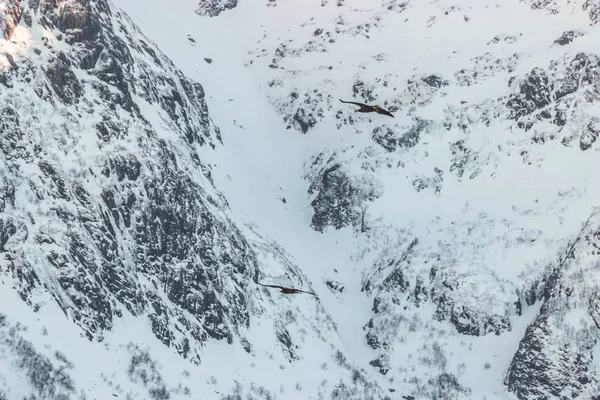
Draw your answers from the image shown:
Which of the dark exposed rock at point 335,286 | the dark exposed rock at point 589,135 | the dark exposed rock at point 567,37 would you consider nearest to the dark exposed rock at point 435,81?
the dark exposed rock at point 567,37

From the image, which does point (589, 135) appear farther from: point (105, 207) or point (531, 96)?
Answer: point (105, 207)

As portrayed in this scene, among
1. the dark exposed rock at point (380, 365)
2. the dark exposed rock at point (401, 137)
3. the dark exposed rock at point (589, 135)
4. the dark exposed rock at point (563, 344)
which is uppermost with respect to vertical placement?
the dark exposed rock at point (589, 135)

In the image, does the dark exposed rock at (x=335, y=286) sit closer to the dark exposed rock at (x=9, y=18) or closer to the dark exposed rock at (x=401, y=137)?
the dark exposed rock at (x=401, y=137)

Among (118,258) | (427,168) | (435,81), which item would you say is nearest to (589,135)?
(427,168)

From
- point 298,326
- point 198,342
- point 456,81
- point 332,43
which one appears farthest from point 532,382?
point 332,43

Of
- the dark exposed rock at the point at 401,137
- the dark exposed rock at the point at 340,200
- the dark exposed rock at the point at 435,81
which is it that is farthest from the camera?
the dark exposed rock at the point at 435,81

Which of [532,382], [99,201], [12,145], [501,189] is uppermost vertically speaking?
[12,145]

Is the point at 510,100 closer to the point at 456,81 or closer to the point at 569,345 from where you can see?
the point at 456,81
